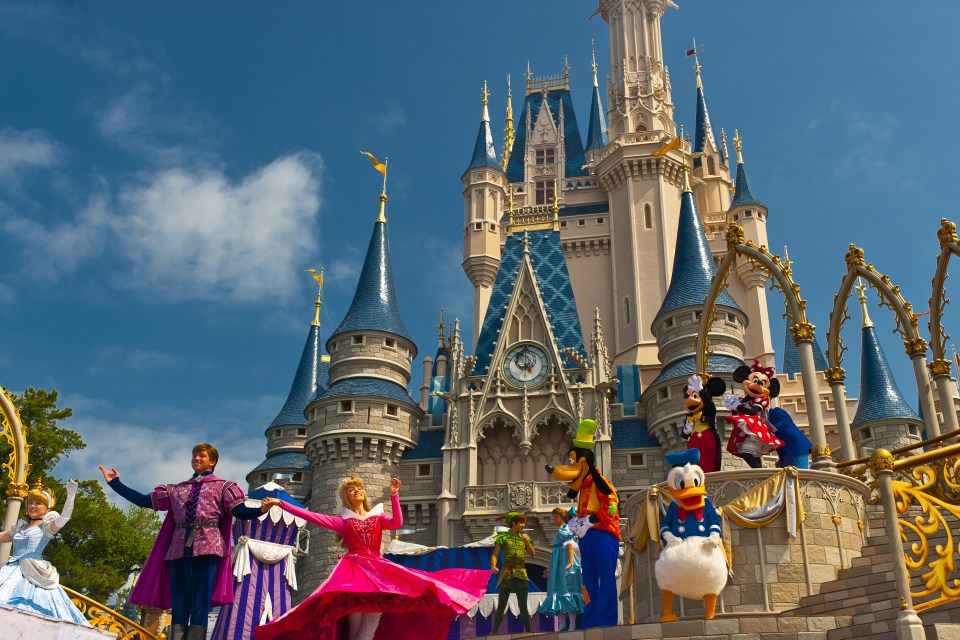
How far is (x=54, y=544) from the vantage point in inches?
987

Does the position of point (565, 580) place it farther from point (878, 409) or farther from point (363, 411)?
point (878, 409)

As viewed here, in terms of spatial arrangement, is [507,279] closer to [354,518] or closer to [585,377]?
[585,377]

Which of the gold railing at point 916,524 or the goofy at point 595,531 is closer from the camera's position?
the gold railing at point 916,524

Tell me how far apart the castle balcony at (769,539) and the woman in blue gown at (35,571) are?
531cm

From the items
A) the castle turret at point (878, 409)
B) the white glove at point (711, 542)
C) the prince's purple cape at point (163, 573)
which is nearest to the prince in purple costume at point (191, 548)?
the prince's purple cape at point (163, 573)

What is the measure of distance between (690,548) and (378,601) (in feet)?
8.29

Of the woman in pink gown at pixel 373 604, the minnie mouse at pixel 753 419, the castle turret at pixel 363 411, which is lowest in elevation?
the woman in pink gown at pixel 373 604

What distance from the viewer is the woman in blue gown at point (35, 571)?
22.3 ft

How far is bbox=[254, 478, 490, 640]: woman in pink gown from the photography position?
21.6 ft

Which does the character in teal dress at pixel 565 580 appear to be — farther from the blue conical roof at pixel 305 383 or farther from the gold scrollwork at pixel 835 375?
the blue conical roof at pixel 305 383

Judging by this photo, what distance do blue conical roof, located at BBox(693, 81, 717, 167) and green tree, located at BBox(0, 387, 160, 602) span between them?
2837cm

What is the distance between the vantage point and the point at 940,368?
12016 mm

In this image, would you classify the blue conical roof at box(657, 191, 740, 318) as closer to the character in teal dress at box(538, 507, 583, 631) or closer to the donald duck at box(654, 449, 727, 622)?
the character in teal dress at box(538, 507, 583, 631)

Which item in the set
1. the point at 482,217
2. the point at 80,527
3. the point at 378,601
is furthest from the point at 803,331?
the point at 482,217
